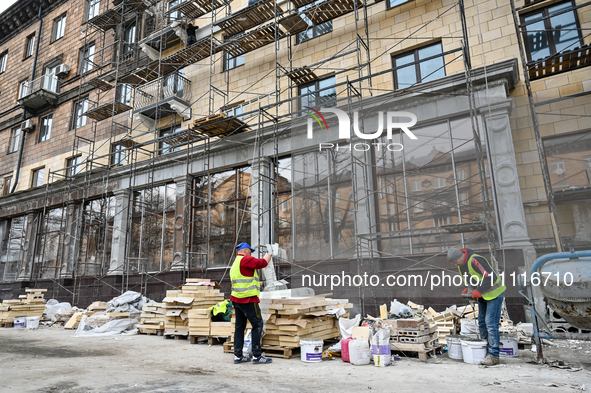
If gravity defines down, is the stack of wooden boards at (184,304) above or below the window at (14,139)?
below

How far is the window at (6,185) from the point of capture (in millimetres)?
26134

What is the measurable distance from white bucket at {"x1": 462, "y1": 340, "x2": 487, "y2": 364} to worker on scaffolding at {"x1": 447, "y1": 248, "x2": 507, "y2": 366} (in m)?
0.10

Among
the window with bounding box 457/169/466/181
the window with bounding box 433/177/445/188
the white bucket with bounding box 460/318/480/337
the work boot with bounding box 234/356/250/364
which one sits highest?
the window with bounding box 457/169/466/181

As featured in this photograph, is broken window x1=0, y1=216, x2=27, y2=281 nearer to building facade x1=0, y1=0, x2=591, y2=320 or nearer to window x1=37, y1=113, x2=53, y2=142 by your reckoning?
building facade x1=0, y1=0, x2=591, y2=320

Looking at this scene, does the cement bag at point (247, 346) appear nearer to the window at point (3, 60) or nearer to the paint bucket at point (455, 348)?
the paint bucket at point (455, 348)

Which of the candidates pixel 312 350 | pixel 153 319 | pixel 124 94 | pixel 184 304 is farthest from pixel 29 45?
pixel 312 350

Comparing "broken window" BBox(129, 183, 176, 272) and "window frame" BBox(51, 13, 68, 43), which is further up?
"window frame" BBox(51, 13, 68, 43)

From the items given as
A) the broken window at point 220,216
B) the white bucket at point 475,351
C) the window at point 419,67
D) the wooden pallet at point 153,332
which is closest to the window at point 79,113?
the broken window at point 220,216

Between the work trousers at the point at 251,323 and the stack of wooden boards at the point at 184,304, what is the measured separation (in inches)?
149

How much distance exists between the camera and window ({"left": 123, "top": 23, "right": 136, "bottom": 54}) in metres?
21.8

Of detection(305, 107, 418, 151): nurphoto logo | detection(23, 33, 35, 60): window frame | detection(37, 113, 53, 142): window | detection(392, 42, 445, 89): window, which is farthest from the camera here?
detection(23, 33, 35, 60): window frame

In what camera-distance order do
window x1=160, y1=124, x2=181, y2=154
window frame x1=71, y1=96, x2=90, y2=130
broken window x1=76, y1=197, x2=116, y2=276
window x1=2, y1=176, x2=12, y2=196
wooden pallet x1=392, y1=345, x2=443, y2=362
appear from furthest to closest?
window x1=2, y1=176, x2=12, y2=196, window frame x1=71, y1=96, x2=90, y2=130, broken window x1=76, y1=197, x2=116, y2=276, window x1=160, y1=124, x2=181, y2=154, wooden pallet x1=392, y1=345, x2=443, y2=362

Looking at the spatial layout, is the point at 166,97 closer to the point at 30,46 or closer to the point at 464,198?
the point at 464,198

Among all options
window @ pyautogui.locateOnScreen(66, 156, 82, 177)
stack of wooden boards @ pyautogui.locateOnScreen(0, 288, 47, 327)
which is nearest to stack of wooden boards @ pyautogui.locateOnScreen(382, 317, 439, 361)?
stack of wooden boards @ pyautogui.locateOnScreen(0, 288, 47, 327)
